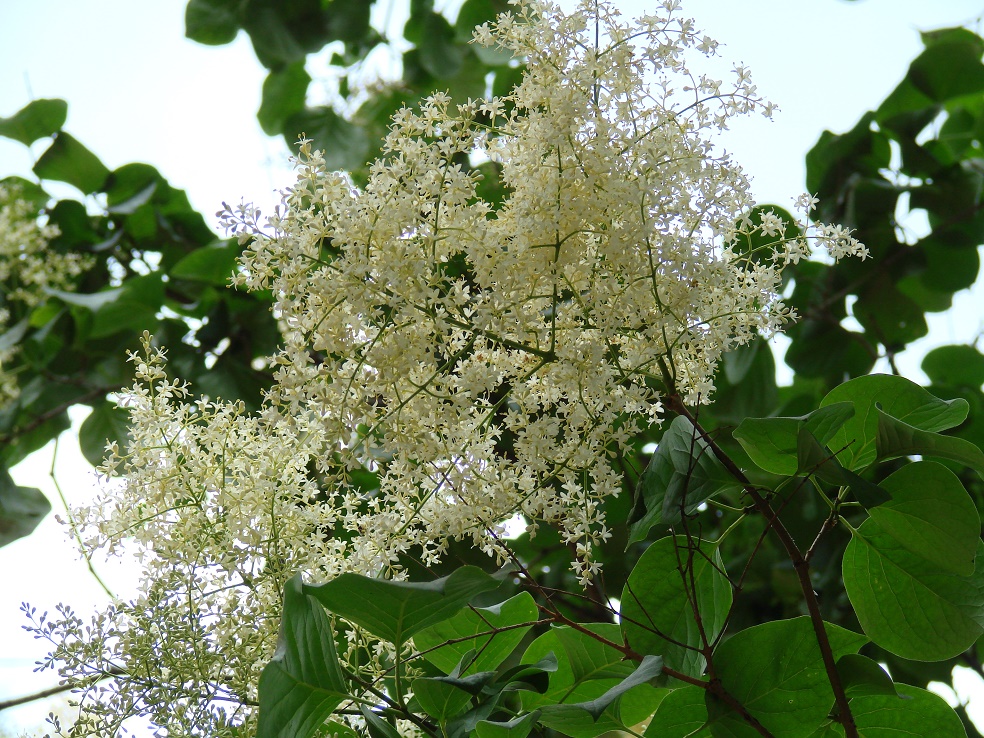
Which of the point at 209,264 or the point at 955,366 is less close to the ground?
the point at 209,264

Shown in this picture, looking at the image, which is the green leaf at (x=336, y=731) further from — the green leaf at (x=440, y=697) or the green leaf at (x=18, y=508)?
the green leaf at (x=18, y=508)

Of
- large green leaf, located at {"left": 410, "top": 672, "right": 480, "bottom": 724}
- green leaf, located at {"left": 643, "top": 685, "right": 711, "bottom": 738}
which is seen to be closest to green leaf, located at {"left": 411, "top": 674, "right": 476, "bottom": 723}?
large green leaf, located at {"left": 410, "top": 672, "right": 480, "bottom": 724}

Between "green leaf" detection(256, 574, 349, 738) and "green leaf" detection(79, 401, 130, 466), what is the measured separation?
112 centimetres

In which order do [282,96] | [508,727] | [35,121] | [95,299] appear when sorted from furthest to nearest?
[282,96]
[35,121]
[95,299]
[508,727]

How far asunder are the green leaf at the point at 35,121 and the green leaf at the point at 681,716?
1.48 m

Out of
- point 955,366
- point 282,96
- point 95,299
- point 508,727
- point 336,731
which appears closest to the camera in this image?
point 508,727

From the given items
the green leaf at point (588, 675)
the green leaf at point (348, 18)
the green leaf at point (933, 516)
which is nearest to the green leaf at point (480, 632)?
the green leaf at point (588, 675)

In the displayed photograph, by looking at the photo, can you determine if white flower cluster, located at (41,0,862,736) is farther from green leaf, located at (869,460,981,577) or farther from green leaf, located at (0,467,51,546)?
green leaf, located at (0,467,51,546)

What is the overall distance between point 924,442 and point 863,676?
136 millimetres

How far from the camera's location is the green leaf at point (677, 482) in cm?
49

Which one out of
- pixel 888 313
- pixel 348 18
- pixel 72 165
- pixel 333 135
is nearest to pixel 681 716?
pixel 888 313

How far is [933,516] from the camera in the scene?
485 millimetres

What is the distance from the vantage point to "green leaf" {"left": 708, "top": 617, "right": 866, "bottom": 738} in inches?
19.1

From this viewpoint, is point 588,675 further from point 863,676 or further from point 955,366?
point 955,366
